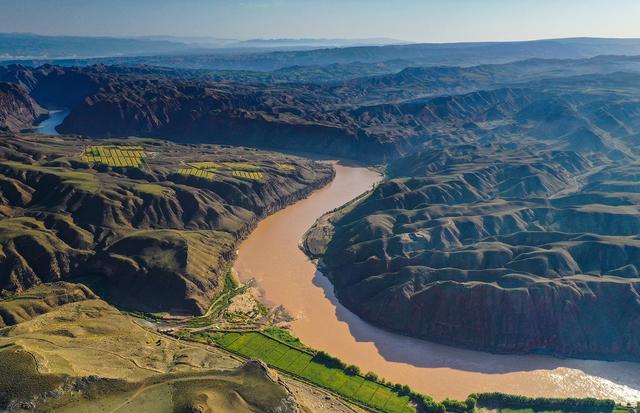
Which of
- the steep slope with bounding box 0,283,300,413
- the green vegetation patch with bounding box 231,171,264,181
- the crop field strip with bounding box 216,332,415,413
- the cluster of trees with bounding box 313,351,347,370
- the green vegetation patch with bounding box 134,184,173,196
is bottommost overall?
the crop field strip with bounding box 216,332,415,413

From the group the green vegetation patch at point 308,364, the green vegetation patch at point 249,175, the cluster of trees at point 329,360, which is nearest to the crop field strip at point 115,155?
the green vegetation patch at point 249,175

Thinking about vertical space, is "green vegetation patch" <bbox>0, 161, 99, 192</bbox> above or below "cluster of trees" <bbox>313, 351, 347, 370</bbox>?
above

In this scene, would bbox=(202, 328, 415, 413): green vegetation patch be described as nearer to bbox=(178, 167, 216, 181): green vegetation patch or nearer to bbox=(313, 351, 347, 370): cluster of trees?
bbox=(313, 351, 347, 370): cluster of trees

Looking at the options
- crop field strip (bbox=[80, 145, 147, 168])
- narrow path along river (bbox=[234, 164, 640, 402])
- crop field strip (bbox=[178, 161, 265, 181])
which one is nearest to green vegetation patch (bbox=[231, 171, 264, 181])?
crop field strip (bbox=[178, 161, 265, 181])

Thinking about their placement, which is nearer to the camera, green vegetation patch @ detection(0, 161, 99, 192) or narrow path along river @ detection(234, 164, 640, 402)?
narrow path along river @ detection(234, 164, 640, 402)

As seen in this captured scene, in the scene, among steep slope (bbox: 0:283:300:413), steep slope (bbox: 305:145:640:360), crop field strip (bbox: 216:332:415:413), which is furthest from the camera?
steep slope (bbox: 305:145:640:360)

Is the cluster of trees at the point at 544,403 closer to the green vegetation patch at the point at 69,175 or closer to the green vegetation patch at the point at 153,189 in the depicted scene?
the green vegetation patch at the point at 153,189

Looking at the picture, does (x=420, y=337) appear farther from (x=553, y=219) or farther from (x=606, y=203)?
(x=606, y=203)
